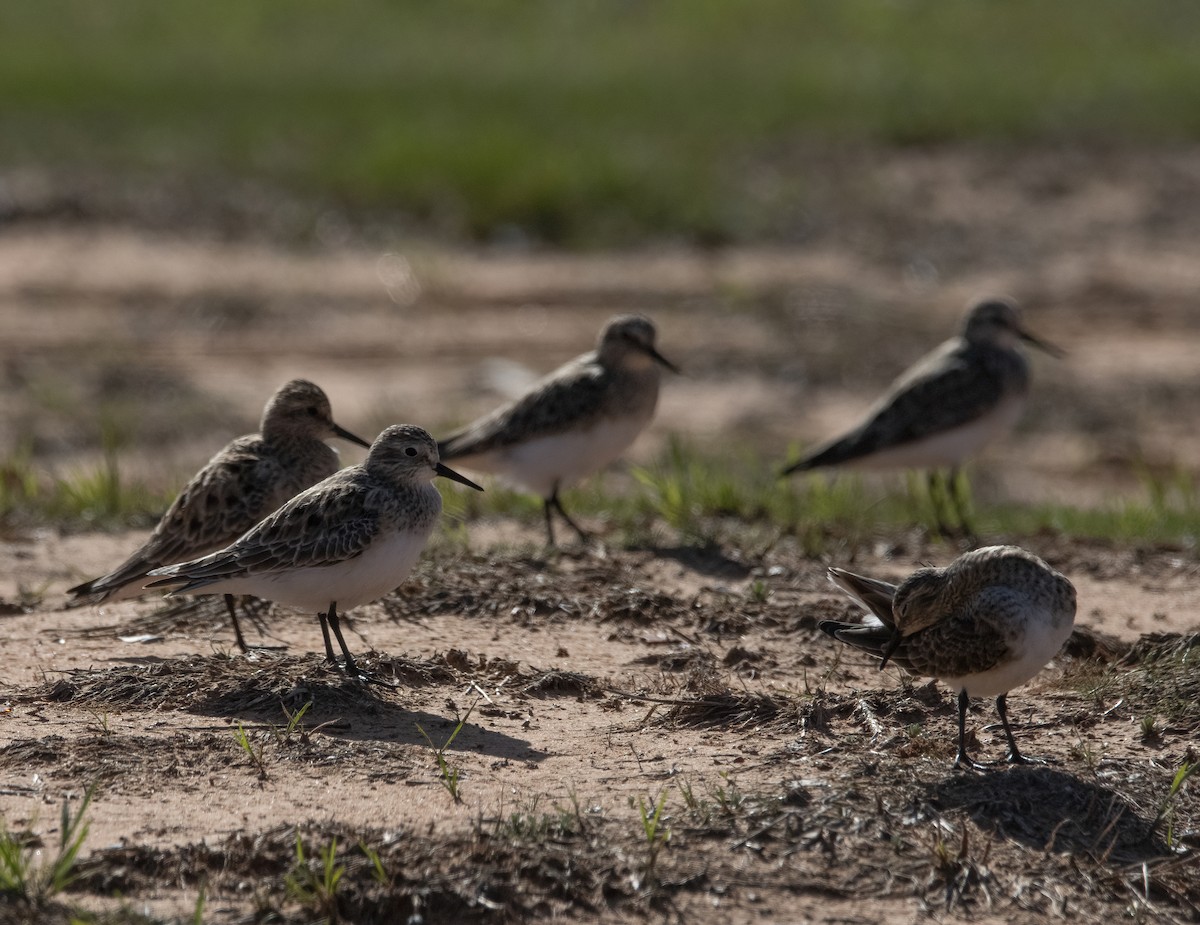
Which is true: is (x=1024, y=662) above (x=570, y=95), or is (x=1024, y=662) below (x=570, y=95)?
below

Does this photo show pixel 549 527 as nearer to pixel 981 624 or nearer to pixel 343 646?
pixel 343 646

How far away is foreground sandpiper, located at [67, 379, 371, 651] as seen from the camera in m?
7.95

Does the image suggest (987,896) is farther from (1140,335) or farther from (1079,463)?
(1140,335)

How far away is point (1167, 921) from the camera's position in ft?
18.7

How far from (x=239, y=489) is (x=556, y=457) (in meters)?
2.59

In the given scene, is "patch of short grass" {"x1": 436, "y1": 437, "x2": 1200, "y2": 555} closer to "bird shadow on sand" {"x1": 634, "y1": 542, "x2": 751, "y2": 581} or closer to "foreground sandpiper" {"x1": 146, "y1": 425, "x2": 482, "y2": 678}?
"bird shadow on sand" {"x1": 634, "y1": 542, "x2": 751, "y2": 581}

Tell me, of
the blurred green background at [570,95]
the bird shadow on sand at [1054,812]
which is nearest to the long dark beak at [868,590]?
the bird shadow on sand at [1054,812]

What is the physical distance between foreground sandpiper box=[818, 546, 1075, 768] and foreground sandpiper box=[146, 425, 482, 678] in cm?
182

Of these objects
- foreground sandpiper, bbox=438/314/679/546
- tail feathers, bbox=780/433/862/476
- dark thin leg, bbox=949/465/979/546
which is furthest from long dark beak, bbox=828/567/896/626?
tail feathers, bbox=780/433/862/476

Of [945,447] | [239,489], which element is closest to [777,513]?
[945,447]

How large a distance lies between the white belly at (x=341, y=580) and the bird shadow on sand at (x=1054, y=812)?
2.40 metres

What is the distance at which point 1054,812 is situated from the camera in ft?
20.2

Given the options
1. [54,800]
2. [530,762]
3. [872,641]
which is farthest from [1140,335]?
[54,800]

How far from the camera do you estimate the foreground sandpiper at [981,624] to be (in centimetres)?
642
